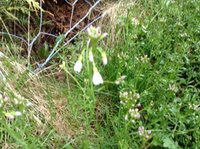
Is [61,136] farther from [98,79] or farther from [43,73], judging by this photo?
[98,79]

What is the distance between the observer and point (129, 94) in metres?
1.26

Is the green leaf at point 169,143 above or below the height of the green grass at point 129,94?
below

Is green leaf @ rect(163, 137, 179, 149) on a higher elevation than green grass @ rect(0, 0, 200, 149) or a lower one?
lower

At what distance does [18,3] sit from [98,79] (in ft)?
4.18

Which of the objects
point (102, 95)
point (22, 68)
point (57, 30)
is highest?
point (57, 30)

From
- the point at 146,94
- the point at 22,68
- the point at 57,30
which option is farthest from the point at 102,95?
the point at 57,30

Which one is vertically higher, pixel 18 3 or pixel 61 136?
pixel 18 3

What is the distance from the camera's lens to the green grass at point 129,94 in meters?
1.45

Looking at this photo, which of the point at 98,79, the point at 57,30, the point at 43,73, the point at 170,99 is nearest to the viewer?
the point at 98,79

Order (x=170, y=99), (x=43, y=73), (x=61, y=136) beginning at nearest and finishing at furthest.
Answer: (x=61, y=136) < (x=170, y=99) < (x=43, y=73)

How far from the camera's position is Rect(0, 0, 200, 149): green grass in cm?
145

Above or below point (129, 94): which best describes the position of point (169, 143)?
below

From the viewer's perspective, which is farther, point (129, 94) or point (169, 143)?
point (169, 143)

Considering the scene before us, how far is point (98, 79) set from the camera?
0.96m
